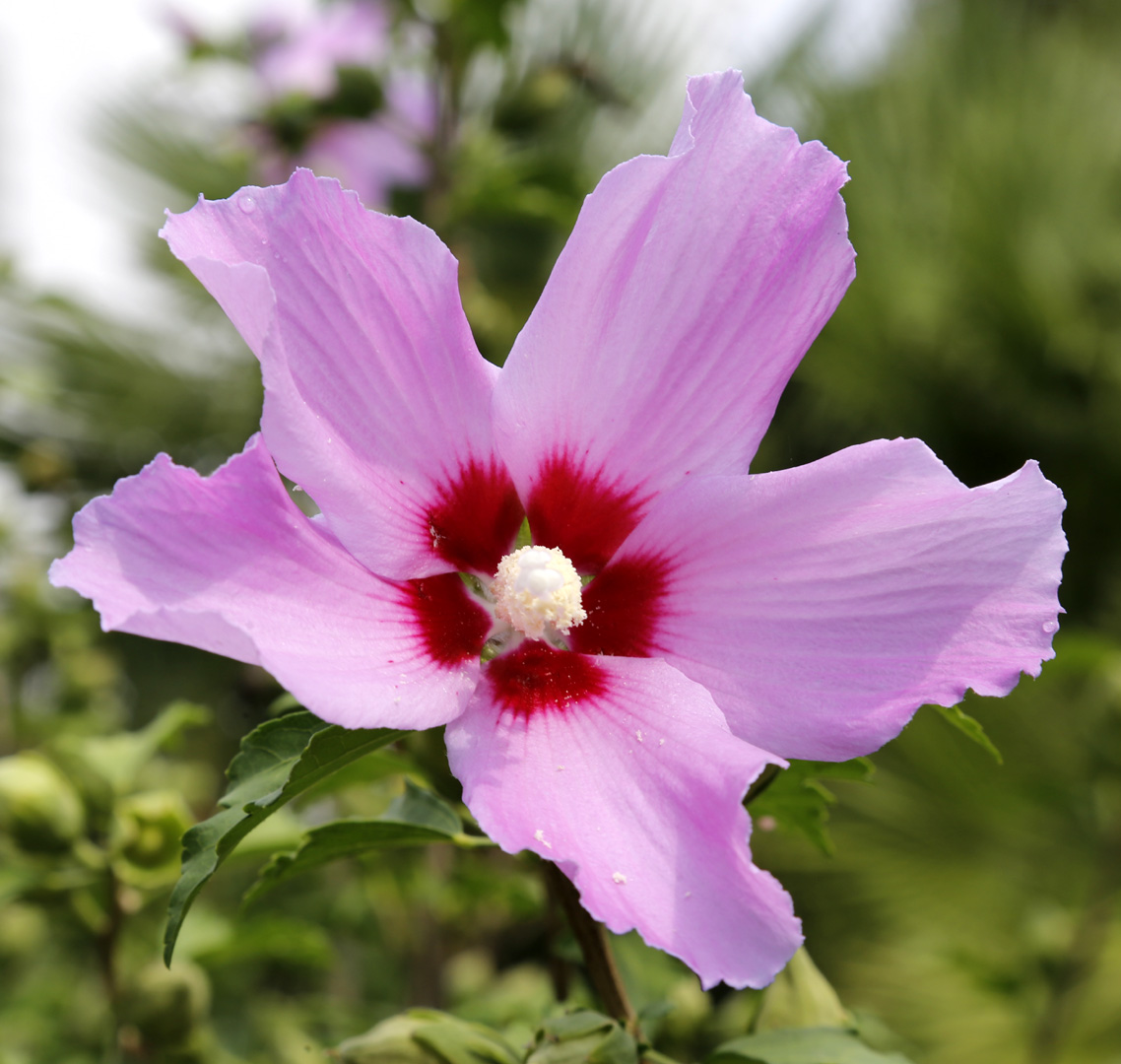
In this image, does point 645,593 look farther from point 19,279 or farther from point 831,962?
point 831,962

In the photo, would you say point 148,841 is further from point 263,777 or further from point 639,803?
point 639,803

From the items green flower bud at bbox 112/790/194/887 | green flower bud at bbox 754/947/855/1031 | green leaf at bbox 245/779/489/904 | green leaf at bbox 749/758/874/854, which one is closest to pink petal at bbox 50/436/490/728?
green leaf at bbox 245/779/489/904

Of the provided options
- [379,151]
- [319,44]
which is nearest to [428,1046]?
[379,151]

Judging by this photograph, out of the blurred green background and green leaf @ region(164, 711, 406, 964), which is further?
the blurred green background

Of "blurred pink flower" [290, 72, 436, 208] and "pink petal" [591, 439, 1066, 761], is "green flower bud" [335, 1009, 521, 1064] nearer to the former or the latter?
"pink petal" [591, 439, 1066, 761]

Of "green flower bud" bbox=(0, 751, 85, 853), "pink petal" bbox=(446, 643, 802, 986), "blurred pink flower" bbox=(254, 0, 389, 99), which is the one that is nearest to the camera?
"pink petal" bbox=(446, 643, 802, 986)

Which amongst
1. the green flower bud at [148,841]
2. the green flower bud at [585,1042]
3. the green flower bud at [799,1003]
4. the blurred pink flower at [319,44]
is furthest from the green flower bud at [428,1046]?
the blurred pink flower at [319,44]
